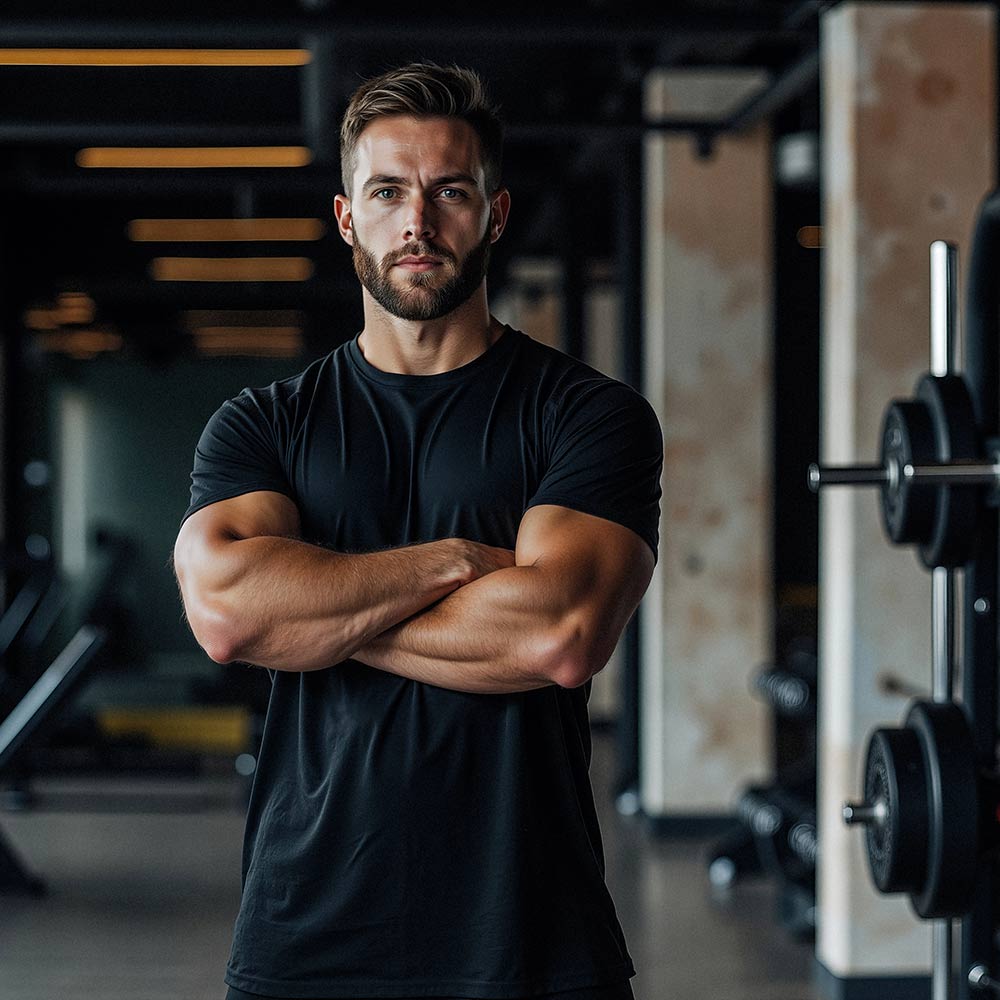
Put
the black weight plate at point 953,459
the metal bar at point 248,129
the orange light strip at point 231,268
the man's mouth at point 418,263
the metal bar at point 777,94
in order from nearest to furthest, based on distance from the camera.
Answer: the man's mouth at point 418,263
the black weight plate at point 953,459
the metal bar at point 777,94
the metal bar at point 248,129
the orange light strip at point 231,268

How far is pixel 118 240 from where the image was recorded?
10.8 metres

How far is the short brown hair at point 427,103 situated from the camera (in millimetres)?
1954

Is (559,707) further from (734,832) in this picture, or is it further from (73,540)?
(73,540)

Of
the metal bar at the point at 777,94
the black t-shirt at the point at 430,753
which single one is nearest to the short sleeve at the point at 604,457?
the black t-shirt at the point at 430,753

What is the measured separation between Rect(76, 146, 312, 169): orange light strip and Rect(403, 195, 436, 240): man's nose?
226 inches

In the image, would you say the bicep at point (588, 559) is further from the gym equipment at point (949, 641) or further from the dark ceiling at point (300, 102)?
the gym equipment at point (949, 641)

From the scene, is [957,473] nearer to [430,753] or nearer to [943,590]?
[943,590]

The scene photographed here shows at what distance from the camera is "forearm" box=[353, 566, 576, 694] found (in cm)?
183

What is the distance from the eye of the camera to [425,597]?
73.2 inches

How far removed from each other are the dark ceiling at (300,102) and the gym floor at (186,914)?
2.90 meters

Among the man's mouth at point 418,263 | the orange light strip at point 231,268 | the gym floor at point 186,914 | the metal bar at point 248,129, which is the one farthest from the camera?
the orange light strip at point 231,268

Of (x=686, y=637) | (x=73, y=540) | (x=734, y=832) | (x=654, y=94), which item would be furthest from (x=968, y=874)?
(x=73, y=540)

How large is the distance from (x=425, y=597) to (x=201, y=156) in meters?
6.41

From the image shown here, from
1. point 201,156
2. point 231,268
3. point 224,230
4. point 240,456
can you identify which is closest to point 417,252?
point 240,456
